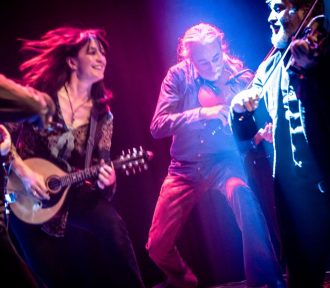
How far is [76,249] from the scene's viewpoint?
4.29 m

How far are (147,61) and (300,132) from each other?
242cm

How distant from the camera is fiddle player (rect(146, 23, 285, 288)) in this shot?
13.6 ft

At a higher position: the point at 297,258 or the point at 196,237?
the point at 297,258

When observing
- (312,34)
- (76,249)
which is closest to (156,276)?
(76,249)

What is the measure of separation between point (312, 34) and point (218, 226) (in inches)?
101

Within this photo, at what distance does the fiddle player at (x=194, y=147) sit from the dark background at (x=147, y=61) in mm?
313

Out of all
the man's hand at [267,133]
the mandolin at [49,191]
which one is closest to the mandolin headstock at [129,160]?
the mandolin at [49,191]

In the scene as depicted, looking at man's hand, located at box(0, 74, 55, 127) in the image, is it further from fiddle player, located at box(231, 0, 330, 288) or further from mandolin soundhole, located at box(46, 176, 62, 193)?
mandolin soundhole, located at box(46, 176, 62, 193)

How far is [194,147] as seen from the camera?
13.9 feet

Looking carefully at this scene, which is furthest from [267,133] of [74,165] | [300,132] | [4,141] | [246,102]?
[4,141]

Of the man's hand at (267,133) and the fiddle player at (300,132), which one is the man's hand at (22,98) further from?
the man's hand at (267,133)

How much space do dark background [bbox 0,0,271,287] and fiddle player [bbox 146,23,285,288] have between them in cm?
31

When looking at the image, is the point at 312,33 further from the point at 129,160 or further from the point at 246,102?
the point at 129,160

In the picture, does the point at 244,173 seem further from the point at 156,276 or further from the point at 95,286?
the point at 95,286
